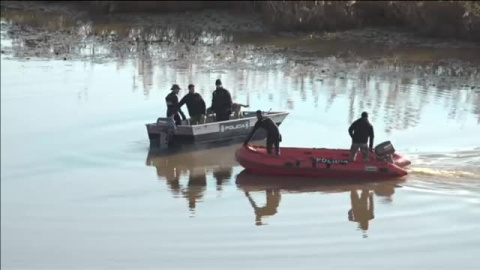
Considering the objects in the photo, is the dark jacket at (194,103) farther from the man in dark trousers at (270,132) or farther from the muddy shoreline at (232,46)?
the muddy shoreline at (232,46)

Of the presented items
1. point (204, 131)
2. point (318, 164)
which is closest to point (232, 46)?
point (204, 131)

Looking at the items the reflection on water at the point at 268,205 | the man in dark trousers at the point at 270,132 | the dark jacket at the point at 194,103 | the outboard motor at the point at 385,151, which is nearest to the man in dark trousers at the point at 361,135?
the outboard motor at the point at 385,151

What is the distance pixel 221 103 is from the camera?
18.8m

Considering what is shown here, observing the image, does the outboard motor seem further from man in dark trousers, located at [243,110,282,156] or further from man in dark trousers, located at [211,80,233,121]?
man in dark trousers, located at [211,80,233,121]

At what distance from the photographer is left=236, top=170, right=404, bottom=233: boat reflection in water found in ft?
48.5

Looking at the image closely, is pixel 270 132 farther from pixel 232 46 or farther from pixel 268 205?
pixel 232 46

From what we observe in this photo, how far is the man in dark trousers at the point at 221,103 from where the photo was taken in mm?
18688

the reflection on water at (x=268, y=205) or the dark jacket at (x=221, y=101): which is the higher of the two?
the dark jacket at (x=221, y=101)

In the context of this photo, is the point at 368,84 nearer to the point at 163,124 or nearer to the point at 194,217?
the point at 163,124

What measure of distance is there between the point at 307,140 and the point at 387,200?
4.12 meters

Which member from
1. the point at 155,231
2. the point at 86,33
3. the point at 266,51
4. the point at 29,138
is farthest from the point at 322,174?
the point at 86,33

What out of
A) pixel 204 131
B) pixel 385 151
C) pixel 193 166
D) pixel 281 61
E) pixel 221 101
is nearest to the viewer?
pixel 385 151

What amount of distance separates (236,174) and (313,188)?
5.54ft

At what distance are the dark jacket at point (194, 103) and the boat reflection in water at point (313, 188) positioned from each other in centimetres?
250
